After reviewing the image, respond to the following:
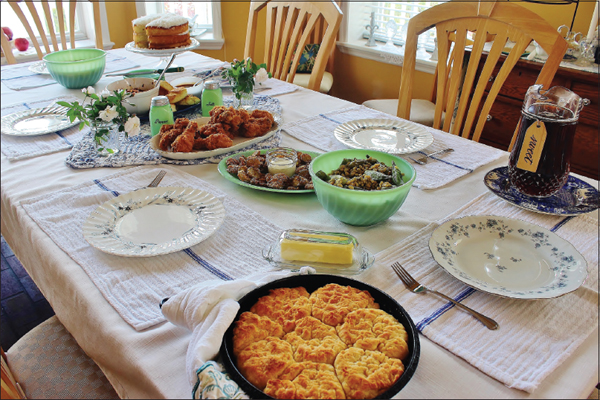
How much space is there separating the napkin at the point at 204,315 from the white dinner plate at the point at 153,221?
0.18 metres

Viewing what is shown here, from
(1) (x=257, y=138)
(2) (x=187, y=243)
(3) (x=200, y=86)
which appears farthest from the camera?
(3) (x=200, y=86)

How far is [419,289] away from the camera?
725 mm

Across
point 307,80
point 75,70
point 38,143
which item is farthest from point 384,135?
point 307,80

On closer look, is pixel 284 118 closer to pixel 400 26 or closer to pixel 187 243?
pixel 187 243

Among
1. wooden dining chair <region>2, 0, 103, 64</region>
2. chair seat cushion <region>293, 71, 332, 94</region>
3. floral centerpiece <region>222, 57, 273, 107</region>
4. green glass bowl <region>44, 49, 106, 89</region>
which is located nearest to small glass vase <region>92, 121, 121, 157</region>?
floral centerpiece <region>222, 57, 273, 107</region>

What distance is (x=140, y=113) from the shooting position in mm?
1430

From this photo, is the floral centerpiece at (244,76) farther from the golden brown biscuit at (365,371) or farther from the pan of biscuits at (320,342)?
the golden brown biscuit at (365,371)

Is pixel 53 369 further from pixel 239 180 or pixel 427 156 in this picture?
pixel 427 156

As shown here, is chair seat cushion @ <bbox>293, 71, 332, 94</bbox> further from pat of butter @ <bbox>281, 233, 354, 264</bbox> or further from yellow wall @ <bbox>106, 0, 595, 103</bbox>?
pat of butter @ <bbox>281, 233, 354, 264</bbox>

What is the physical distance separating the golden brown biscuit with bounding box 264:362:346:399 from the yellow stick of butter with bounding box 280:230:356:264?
0.76 ft

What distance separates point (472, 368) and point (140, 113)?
1.22 meters

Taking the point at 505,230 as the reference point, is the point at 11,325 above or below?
below

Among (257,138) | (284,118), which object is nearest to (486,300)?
(257,138)

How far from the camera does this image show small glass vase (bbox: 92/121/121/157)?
1.18 metres
